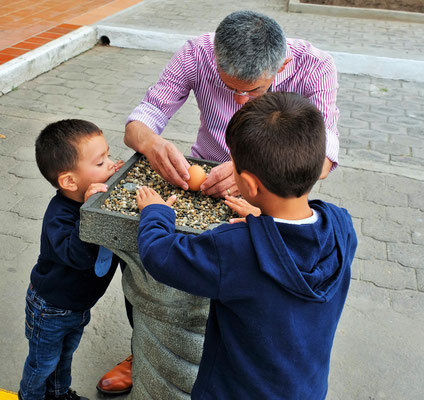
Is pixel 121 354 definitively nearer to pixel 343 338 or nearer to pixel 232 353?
pixel 343 338

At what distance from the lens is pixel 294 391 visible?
1.42 m

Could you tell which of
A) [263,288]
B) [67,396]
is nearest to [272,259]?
[263,288]

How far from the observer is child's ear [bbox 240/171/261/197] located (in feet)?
4.35

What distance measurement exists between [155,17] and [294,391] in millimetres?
7951

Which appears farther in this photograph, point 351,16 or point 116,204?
point 351,16

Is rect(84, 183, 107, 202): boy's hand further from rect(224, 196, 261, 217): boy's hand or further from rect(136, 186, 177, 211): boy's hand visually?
rect(224, 196, 261, 217): boy's hand

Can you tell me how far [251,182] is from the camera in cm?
133

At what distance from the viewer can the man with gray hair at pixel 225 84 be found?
1.83 meters

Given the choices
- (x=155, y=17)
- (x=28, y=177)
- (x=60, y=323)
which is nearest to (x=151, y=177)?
(x=60, y=323)

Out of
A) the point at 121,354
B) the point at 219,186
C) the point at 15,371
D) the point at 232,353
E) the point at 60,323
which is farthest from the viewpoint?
the point at 121,354

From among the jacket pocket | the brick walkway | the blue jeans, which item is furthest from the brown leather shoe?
the brick walkway

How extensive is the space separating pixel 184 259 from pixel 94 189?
574 mm

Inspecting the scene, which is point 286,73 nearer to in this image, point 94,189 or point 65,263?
point 94,189

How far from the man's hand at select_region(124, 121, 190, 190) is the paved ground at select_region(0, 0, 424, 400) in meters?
1.20
